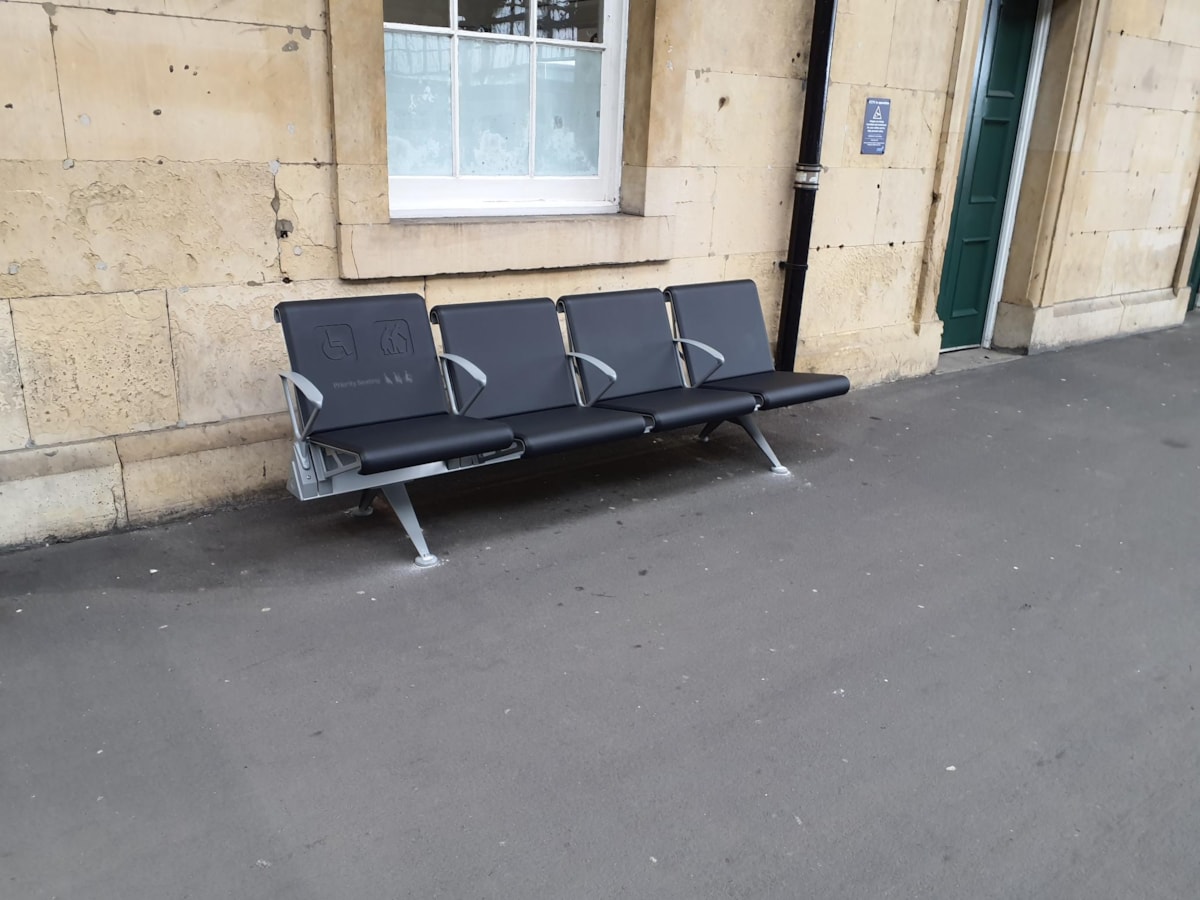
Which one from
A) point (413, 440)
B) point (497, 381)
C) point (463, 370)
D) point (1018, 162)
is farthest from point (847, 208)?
point (413, 440)

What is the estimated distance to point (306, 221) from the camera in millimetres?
3881

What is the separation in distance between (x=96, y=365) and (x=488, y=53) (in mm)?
2187

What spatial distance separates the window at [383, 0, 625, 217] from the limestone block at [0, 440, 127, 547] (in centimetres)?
163

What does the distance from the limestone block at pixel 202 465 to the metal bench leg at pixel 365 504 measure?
0.39 meters

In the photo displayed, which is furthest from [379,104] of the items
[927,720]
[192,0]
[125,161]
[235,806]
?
[927,720]

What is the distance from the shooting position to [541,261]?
4.53m

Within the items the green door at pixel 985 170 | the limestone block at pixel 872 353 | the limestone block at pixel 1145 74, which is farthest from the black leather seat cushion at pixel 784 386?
the limestone block at pixel 1145 74

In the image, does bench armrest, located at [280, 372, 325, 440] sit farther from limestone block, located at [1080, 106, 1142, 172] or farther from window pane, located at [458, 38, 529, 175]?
limestone block, located at [1080, 106, 1142, 172]

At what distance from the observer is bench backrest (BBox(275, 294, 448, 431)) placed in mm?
3602

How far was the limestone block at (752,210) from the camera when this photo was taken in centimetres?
525

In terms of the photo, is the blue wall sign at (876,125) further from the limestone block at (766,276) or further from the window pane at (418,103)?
the window pane at (418,103)

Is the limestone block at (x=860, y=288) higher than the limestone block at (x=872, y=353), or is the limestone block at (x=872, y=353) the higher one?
the limestone block at (x=860, y=288)

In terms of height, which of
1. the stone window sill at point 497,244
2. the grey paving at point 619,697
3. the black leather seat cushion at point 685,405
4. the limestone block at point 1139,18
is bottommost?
the grey paving at point 619,697

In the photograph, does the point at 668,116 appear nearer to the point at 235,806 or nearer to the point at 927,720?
the point at 927,720
